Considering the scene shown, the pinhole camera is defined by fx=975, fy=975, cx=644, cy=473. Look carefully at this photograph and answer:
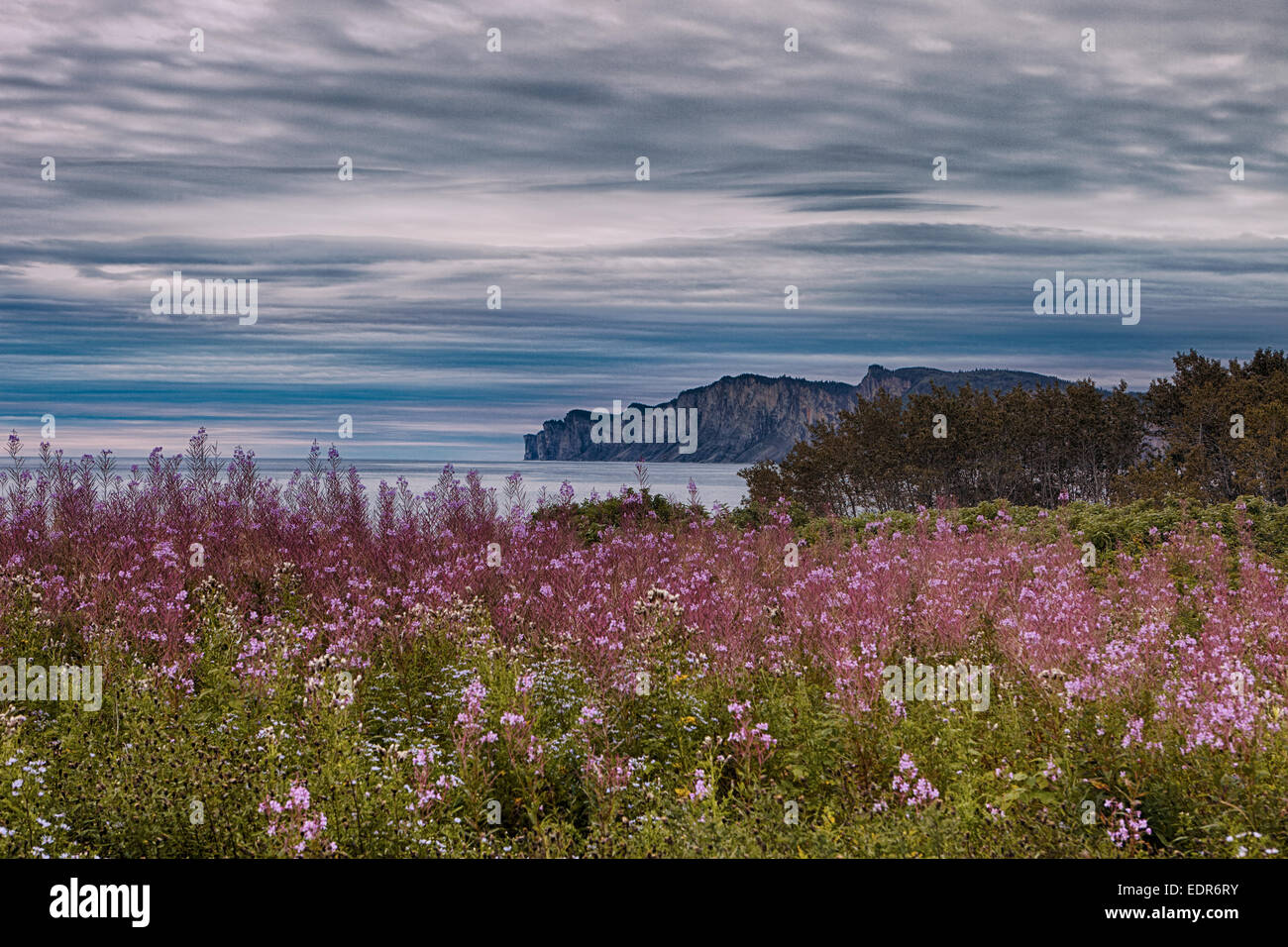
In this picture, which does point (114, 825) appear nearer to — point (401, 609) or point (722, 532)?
point (401, 609)

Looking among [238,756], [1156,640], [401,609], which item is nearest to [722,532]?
[401,609]

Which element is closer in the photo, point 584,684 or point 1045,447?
point 584,684

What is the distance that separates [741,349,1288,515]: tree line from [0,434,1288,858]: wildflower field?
18.6 metres

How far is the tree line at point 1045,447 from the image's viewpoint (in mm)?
30625

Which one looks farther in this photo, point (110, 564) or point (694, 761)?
point (110, 564)

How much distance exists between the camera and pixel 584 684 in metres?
7.15

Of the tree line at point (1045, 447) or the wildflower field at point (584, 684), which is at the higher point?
the tree line at point (1045, 447)

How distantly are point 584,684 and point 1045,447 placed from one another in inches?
1339

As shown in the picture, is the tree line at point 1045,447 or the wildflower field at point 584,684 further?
the tree line at point 1045,447

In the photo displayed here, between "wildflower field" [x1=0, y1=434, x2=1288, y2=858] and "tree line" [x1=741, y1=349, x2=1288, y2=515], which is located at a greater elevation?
"tree line" [x1=741, y1=349, x2=1288, y2=515]

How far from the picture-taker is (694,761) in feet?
19.1

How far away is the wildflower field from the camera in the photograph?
4.86 metres

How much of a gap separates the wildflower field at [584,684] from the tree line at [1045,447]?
→ 61.1 feet
